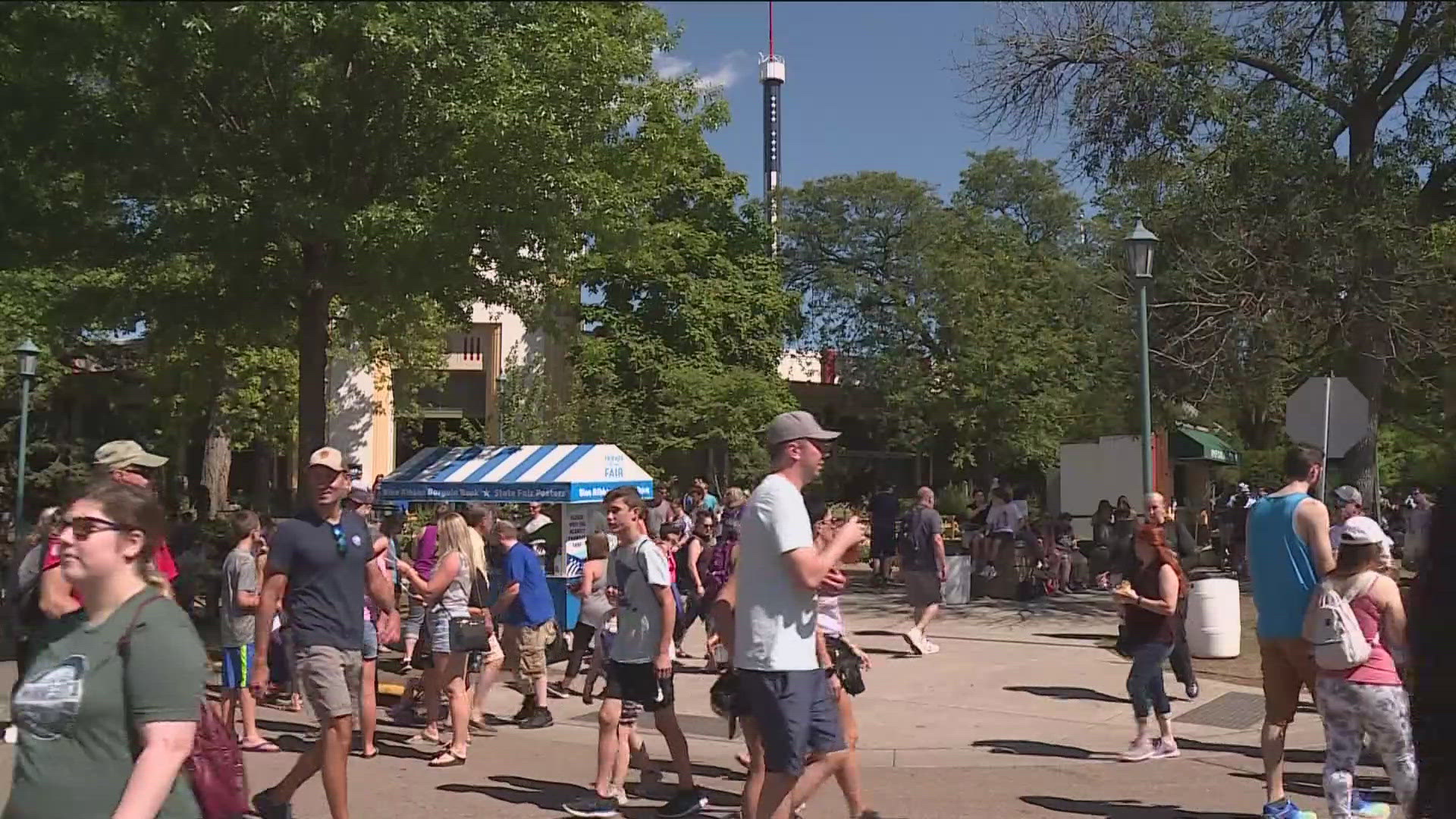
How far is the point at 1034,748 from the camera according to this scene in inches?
358

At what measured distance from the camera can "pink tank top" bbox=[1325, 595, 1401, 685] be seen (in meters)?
5.78

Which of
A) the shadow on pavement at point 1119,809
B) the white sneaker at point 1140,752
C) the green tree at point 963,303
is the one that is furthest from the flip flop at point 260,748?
the green tree at point 963,303

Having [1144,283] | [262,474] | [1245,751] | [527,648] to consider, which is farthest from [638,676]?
[262,474]

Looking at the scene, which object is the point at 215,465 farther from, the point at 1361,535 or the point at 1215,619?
the point at 1361,535

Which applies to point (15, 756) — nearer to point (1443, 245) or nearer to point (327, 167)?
point (327, 167)

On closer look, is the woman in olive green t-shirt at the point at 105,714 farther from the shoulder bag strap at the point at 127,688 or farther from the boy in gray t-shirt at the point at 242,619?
the boy in gray t-shirt at the point at 242,619

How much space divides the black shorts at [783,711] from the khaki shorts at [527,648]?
4985 millimetres

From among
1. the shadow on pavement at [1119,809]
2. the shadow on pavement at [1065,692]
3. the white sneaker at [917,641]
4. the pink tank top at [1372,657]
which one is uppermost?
the pink tank top at [1372,657]

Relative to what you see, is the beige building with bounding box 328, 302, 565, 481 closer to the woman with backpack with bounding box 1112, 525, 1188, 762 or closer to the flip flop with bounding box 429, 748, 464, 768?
the flip flop with bounding box 429, 748, 464, 768

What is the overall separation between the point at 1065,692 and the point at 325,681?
23.1ft

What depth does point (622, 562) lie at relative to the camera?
7.24m

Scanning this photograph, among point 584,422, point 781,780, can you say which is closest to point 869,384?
point 584,422

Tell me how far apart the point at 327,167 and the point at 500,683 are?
4.82m

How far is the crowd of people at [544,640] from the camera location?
301 cm
